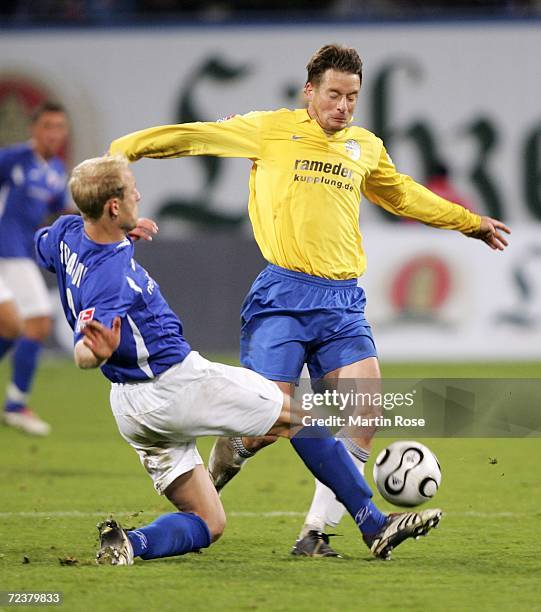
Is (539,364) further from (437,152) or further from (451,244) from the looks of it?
(437,152)

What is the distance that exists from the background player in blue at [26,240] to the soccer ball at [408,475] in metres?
4.77

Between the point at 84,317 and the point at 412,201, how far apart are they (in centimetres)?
195

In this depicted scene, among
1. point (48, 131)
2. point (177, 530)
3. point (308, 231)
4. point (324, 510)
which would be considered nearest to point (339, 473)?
point (324, 510)

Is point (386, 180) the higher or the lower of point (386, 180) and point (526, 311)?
the lower

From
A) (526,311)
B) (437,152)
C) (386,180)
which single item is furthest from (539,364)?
(386,180)

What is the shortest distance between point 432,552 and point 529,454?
3520 mm

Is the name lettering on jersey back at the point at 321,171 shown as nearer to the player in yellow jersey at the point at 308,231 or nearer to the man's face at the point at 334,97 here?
the player in yellow jersey at the point at 308,231

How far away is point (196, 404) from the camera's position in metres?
4.90

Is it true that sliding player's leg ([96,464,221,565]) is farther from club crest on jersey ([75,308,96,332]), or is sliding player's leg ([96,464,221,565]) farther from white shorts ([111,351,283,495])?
club crest on jersey ([75,308,96,332])

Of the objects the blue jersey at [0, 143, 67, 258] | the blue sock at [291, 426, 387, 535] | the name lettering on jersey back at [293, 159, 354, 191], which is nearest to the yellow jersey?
the name lettering on jersey back at [293, 159, 354, 191]

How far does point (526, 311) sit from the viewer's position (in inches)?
582

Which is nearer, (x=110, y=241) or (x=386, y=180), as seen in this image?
(x=110, y=241)

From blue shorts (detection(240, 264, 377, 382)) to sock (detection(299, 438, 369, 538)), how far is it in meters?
0.38

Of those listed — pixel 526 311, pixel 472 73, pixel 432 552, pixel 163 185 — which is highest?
pixel 472 73
